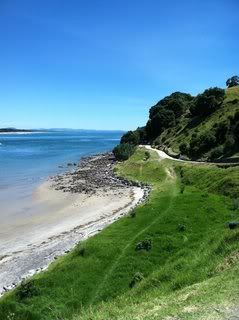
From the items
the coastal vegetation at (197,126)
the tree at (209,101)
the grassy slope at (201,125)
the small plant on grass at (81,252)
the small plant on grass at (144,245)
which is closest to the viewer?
the small plant on grass at (144,245)

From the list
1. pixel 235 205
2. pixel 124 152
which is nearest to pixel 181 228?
pixel 235 205

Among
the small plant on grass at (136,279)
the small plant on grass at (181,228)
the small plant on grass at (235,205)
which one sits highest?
the small plant on grass at (235,205)

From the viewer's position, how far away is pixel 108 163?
332 feet

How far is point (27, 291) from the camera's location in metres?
24.7

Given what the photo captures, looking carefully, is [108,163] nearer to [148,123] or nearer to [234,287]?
[148,123]

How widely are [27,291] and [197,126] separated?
7354cm

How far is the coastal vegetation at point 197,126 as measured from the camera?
71375mm

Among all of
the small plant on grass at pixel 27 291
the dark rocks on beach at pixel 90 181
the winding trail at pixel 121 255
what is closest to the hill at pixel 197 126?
the dark rocks on beach at pixel 90 181

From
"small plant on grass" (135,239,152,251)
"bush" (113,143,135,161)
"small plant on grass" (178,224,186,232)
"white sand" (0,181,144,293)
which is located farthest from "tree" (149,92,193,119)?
"small plant on grass" (135,239,152,251)

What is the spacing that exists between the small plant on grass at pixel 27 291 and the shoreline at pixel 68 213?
2536 millimetres

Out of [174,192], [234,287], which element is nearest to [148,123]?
[174,192]

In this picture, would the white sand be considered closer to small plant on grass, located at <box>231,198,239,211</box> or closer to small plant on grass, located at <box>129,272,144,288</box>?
small plant on grass, located at <box>129,272,144,288</box>

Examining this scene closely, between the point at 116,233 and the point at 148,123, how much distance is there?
297 feet

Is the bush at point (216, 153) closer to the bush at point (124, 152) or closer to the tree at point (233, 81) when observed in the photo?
the bush at point (124, 152)
